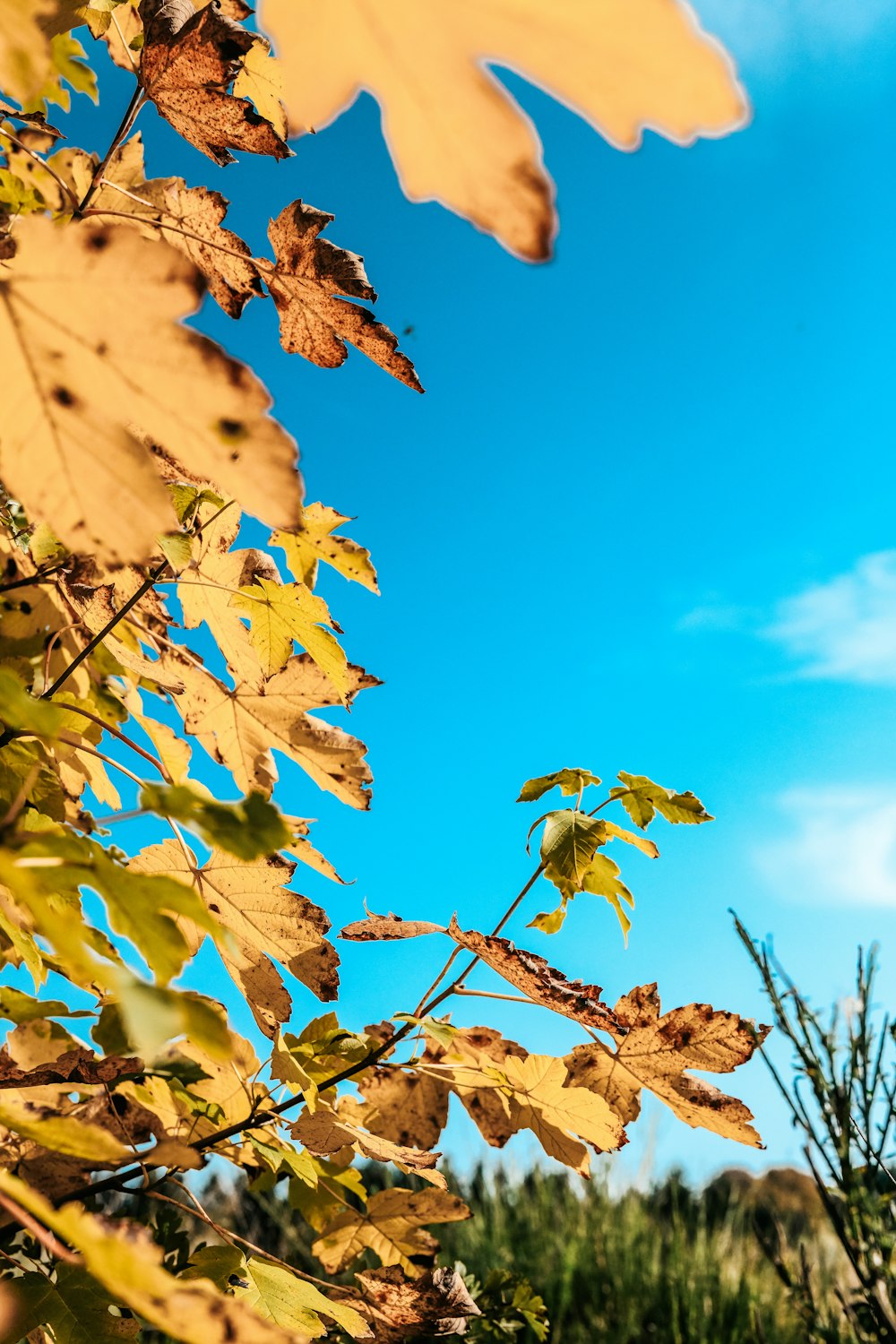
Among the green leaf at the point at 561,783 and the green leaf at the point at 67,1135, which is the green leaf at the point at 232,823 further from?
the green leaf at the point at 561,783

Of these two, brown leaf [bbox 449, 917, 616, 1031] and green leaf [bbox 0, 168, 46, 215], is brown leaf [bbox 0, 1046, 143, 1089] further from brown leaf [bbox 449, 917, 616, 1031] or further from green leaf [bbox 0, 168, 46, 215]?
green leaf [bbox 0, 168, 46, 215]

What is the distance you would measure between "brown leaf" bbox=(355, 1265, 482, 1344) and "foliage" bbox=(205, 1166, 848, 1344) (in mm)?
1567

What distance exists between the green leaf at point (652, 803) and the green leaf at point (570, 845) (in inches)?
5.3

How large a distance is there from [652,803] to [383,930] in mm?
419

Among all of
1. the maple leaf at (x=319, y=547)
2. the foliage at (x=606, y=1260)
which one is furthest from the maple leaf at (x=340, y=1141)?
the foliage at (x=606, y=1260)

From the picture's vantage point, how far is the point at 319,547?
129cm

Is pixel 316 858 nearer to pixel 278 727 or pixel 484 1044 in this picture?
pixel 278 727

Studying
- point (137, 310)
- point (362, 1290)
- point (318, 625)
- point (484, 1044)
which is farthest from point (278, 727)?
point (137, 310)

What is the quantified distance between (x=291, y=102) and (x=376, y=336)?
623mm

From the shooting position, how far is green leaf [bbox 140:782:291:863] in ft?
1.61

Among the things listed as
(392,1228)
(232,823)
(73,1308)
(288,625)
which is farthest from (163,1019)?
(392,1228)

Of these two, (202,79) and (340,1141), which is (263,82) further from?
(340,1141)

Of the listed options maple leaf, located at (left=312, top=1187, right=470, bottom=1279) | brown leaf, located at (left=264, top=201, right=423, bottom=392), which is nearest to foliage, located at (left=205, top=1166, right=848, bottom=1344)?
maple leaf, located at (left=312, top=1187, right=470, bottom=1279)

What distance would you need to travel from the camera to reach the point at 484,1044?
124 centimetres
